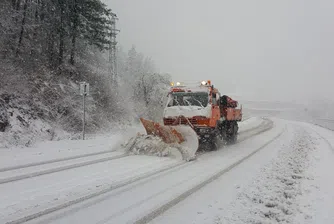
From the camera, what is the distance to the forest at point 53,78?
1534 cm

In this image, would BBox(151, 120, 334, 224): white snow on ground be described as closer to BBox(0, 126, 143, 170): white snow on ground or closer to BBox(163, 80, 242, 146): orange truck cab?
BBox(163, 80, 242, 146): orange truck cab

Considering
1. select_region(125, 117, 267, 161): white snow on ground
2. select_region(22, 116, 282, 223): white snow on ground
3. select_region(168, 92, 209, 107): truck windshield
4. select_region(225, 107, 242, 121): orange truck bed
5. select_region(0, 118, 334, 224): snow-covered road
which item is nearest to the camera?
select_region(22, 116, 282, 223): white snow on ground

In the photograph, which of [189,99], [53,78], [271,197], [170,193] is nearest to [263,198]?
[271,197]

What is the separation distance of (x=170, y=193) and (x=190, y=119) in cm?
627

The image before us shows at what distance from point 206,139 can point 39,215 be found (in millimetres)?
8363

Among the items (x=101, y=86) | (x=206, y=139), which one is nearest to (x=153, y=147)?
(x=206, y=139)

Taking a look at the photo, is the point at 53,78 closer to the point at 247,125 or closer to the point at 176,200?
the point at 176,200

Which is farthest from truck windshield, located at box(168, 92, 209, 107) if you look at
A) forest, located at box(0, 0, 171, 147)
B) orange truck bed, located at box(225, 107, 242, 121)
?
orange truck bed, located at box(225, 107, 242, 121)

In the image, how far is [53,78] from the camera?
21.1 metres

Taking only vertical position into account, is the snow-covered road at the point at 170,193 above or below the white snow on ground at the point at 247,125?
above

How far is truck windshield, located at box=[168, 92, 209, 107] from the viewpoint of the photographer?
1257 cm

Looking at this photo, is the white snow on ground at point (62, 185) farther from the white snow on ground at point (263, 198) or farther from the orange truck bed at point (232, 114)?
the orange truck bed at point (232, 114)

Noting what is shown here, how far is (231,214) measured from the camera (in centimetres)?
503

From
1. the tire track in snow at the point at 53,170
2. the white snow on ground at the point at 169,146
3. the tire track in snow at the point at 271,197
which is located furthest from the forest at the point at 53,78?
the tire track in snow at the point at 271,197
